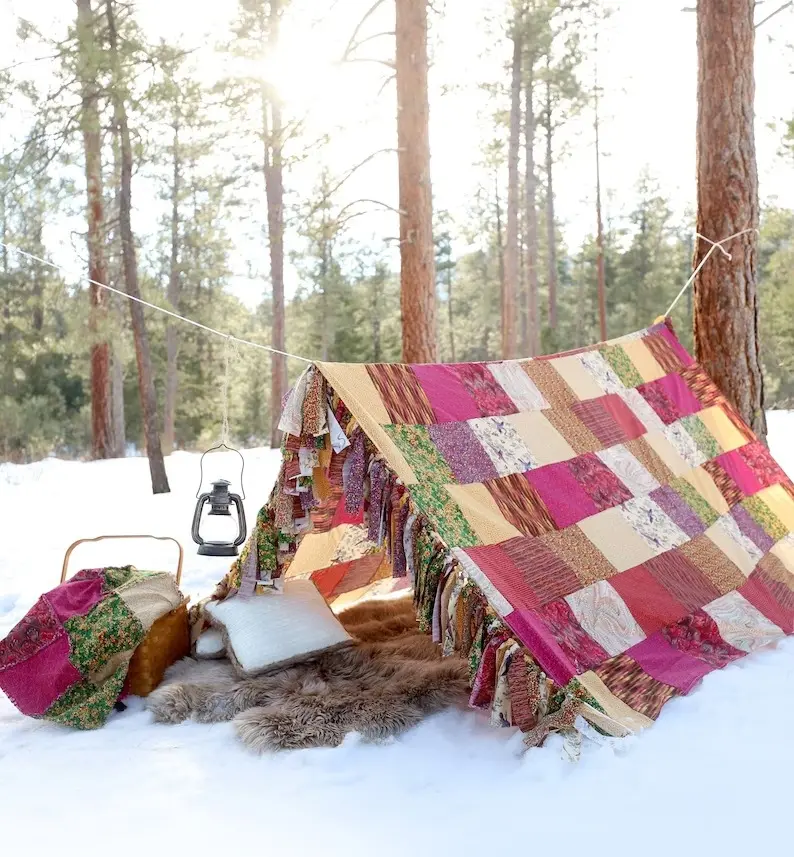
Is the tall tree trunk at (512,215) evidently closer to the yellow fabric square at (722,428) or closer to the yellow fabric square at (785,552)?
the yellow fabric square at (722,428)

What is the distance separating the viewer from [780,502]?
371cm

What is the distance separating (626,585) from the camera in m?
2.82

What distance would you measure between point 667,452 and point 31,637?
2416 millimetres

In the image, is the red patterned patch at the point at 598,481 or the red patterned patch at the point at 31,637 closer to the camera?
the red patterned patch at the point at 31,637

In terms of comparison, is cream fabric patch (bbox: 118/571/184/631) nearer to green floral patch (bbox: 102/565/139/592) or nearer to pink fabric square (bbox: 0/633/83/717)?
green floral patch (bbox: 102/565/139/592)

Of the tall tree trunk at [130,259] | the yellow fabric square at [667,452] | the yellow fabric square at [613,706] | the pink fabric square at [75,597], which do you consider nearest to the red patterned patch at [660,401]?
the yellow fabric square at [667,452]

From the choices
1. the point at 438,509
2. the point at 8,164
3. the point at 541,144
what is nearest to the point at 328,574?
the point at 438,509

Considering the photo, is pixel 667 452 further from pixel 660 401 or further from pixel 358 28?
pixel 358 28

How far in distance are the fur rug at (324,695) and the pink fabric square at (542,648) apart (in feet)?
1.31

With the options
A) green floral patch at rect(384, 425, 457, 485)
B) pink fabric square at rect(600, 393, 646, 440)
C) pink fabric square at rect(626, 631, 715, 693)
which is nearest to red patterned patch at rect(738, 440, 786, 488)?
pink fabric square at rect(600, 393, 646, 440)

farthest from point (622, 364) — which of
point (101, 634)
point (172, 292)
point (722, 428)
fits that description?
point (172, 292)

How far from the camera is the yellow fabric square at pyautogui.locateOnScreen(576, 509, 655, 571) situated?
2.86 meters

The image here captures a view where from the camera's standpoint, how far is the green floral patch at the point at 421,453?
100 inches

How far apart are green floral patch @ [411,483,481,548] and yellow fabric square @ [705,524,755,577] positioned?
1.26 m
